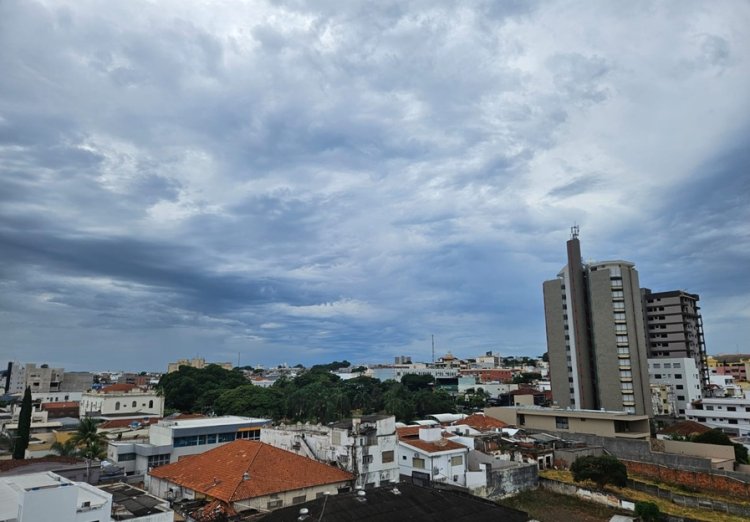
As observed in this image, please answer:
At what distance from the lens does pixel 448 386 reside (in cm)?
13400

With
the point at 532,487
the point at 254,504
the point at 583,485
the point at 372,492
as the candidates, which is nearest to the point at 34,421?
the point at 254,504

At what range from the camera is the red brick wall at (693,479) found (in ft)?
132

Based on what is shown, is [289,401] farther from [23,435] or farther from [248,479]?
[248,479]

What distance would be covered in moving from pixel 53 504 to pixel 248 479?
461 inches

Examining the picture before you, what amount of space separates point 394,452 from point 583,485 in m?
15.9

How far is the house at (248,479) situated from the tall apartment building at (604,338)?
49941 millimetres

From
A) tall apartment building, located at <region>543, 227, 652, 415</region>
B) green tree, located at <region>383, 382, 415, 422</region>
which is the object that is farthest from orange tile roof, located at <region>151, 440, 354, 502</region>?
tall apartment building, located at <region>543, 227, 652, 415</region>

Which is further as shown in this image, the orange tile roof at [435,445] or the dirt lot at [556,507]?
the orange tile roof at [435,445]

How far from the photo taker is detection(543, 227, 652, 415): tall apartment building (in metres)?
69.7

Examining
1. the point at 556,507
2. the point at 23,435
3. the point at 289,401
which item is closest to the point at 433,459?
the point at 556,507

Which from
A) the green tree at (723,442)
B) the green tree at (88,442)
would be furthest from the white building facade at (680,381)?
the green tree at (88,442)

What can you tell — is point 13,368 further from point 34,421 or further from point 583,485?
point 583,485

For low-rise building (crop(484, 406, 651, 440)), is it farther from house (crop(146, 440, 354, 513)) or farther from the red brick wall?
house (crop(146, 440, 354, 513))

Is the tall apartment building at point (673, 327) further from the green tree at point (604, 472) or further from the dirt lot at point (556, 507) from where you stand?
the dirt lot at point (556, 507)
